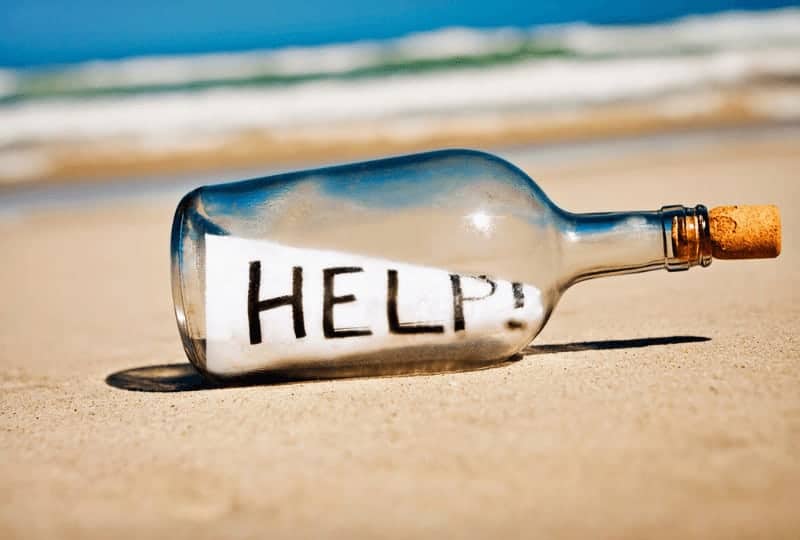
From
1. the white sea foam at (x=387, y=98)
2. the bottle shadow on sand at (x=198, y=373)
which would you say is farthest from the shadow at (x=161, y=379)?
the white sea foam at (x=387, y=98)

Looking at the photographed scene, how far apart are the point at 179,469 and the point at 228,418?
0.61 ft

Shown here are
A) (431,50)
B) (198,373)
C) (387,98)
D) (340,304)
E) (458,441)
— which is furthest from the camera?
(431,50)

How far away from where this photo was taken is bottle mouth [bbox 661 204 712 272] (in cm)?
139

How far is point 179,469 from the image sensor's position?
1122 millimetres

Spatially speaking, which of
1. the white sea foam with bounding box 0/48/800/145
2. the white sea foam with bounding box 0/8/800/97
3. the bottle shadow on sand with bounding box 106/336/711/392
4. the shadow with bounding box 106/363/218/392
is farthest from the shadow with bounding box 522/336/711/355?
the white sea foam with bounding box 0/8/800/97

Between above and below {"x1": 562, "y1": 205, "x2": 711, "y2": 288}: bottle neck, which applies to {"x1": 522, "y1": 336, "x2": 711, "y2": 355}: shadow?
below

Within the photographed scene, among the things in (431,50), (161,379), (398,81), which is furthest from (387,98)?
(161,379)

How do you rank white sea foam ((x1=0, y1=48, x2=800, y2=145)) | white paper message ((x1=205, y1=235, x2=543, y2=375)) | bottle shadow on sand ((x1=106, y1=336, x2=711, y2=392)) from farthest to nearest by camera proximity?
1. white sea foam ((x1=0, y1=48, x2=800, y2=145))
2. bottle shadow on sand ((x1=106, y1=336, x2=711, y2=392))
3. white paper message ((x1=205, y1=235, x2=543, y2=375))

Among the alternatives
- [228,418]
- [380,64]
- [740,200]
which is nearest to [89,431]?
[228,418]

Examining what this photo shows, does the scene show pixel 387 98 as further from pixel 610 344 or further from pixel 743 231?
pixel 743 231

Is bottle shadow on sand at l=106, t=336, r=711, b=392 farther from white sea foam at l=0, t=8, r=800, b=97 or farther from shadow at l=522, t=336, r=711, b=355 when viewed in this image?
white sea foam at l=0, t=8, r=800, b=97

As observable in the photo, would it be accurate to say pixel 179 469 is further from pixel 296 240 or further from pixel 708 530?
pixel 708 530

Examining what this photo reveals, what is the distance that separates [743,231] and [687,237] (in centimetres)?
8

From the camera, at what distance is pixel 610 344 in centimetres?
163
